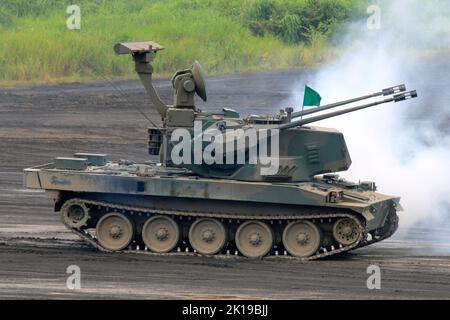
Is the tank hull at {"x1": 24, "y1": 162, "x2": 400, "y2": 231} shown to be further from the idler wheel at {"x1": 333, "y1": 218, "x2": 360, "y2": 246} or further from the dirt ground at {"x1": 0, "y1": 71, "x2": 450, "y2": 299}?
the dirt ground at {"x1": 0, "y1": 71, "x2": 450, "y2": 299}

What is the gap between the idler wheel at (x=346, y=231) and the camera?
2366 centimetres

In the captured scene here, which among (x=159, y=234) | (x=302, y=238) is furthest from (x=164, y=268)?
(x=302, y=238)

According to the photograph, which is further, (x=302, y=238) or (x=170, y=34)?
(x=170, y=34)

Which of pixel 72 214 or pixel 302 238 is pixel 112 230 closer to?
pixel 72 214

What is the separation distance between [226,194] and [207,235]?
82 cm

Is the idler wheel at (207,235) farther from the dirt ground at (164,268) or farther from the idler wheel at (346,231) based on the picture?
the idler wheel at (346,231)

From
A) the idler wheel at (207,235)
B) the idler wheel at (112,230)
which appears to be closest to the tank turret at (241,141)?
the idler wheel at (207,235)

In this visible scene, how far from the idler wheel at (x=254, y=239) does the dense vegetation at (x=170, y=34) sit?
764 inches

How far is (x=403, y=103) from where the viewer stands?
3919cm

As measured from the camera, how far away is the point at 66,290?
68.4 ft

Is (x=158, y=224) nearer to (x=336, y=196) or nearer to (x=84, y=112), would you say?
(x=336, y=196)

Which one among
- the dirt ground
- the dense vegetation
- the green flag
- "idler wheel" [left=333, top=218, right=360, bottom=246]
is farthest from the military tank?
the dense vegetation

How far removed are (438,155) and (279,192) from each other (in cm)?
868

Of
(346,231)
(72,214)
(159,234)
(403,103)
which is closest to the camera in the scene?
(346,231)
